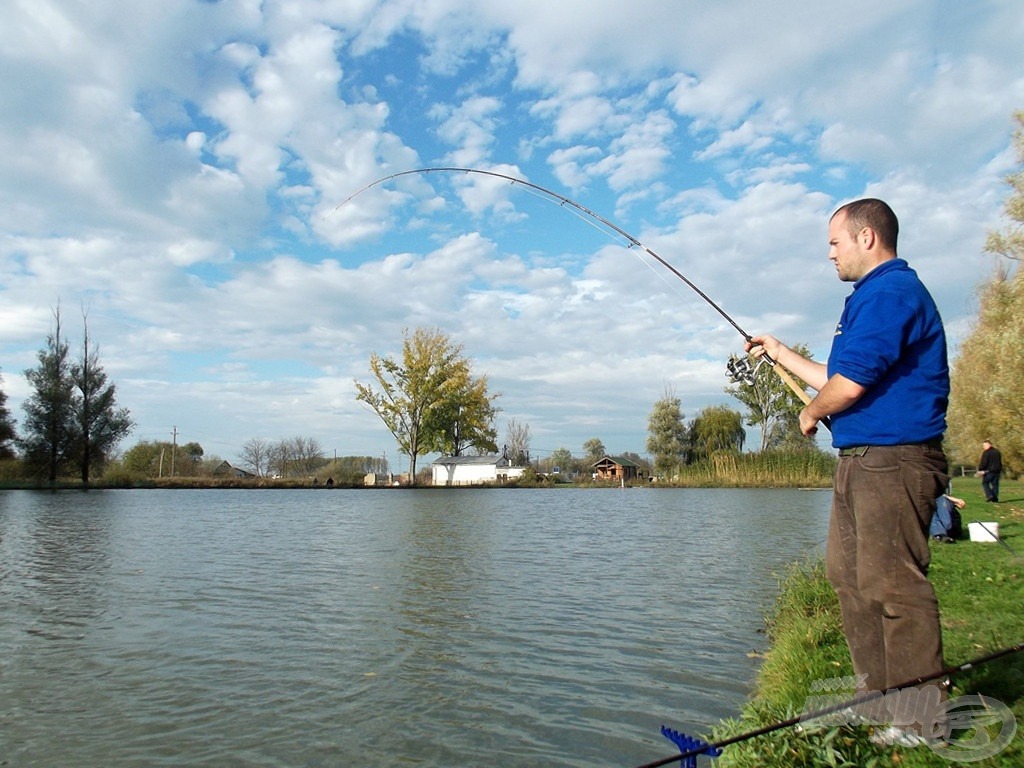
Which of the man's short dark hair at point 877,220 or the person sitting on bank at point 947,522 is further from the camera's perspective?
the person sitting on bank at point 947,522

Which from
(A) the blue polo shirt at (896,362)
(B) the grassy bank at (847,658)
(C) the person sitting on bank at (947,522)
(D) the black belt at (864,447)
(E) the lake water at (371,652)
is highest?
(A) the blue polo shirt at (896,362)

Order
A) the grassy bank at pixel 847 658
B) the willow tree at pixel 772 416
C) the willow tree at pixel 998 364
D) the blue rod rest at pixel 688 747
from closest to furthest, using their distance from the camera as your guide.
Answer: the blue rod rest at pixel 688 747, the grassy bank at pixel 847 658, the willow tree at pixel 998 364, the willow tree at pixel 772 416

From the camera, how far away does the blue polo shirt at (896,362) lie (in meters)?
3.15

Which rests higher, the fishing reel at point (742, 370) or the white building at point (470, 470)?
the fishing reel at point (742, 370)

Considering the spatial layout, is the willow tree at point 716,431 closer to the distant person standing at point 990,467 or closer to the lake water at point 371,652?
the distant person standing at point 990,467

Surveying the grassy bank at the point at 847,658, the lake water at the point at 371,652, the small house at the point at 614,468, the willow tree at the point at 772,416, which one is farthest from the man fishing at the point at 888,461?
the small house at the point at 614,468

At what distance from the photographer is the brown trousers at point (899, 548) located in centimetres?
309

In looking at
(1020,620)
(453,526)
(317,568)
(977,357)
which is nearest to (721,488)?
(977,357)

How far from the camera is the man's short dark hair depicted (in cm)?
347

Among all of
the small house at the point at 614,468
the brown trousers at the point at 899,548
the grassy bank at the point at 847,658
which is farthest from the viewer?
the small house at the point at 614,468

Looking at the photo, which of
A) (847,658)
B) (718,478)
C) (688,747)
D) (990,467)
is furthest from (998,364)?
(718,478)

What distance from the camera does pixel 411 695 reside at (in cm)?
595

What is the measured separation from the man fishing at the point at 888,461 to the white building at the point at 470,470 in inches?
2796

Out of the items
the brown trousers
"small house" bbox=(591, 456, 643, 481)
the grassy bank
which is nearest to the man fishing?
the brown trousers
